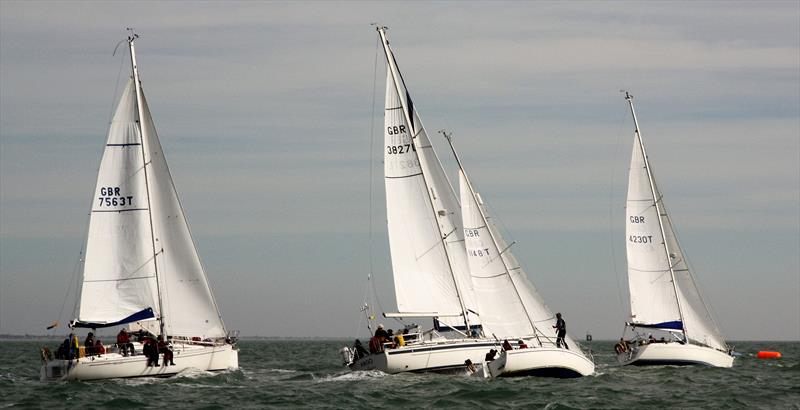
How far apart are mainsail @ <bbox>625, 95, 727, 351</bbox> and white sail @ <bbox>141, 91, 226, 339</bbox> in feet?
65.7

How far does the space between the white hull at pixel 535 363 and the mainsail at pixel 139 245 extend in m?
12.5

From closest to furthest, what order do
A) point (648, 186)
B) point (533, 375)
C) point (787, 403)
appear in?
point (787, 403) → point (533, 375) → point (648, 186)

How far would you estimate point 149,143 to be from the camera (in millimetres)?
47750

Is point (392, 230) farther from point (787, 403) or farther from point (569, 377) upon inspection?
point (787, 403)

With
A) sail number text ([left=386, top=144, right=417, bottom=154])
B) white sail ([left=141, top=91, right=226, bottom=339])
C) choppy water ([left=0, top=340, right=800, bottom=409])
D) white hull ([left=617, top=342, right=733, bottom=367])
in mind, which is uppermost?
sail number text ([left=386, top=144, right=417, bottom=154])

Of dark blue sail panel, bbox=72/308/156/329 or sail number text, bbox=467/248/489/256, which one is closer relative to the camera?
dark blue sail panel, bbox=72/308/156/329

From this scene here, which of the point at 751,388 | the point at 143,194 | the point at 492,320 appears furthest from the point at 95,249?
the point at 751,388

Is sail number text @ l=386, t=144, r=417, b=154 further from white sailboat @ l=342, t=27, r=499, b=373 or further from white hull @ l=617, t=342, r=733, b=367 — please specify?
white hull @ l=617, t=342, r=733, b=367

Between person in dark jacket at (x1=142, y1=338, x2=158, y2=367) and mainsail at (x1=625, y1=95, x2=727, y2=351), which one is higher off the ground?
mainsail at (x1=625, y1=95, x2=727, y2=351)

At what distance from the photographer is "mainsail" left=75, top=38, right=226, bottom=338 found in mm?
46062

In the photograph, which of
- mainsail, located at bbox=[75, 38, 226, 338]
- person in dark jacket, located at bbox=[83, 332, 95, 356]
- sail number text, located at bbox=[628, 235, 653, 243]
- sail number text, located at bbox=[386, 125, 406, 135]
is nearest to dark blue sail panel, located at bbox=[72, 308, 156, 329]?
mainsail, located at bbox=[75, 38, 226, 338]

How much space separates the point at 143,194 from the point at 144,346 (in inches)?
248

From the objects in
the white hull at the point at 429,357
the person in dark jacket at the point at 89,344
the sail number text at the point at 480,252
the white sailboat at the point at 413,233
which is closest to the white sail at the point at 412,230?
the white sailboat at the point at 413,233

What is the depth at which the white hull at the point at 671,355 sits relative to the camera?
5309 cm
